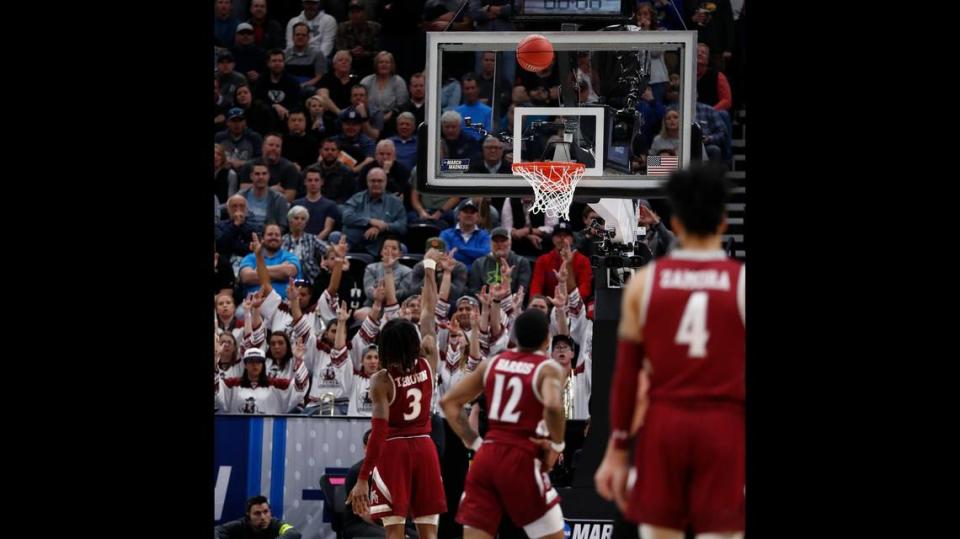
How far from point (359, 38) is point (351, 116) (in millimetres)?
1374

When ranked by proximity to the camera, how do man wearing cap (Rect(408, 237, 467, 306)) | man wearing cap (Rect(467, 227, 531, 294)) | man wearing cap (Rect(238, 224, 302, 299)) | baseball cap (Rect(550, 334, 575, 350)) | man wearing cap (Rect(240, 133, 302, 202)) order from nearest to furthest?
1. baseball cap (Rect(550, 334, 575, 350))
2. man wearing cap (Rect(467, 227, 531, 294))
3. man wearing cap (Rect(408, 237, 467, 306))
4. man wearing cap (Rect(238, 224, 302, 299))
5. man wearing cap (Rect(240, 133, 302, 202))

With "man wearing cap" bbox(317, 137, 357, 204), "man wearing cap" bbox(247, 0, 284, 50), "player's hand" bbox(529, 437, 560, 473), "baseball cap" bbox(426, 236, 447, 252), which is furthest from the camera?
"man wearing cap" bbox(247, 0, 284, 50)

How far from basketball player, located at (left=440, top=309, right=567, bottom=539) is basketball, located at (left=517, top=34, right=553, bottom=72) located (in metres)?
2.06

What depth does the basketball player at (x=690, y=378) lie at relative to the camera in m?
5.84

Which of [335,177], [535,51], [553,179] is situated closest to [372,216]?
[335,177]

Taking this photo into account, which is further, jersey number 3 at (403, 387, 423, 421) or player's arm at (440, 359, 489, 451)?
jersey number 3 at (403, 387, 423, 421)

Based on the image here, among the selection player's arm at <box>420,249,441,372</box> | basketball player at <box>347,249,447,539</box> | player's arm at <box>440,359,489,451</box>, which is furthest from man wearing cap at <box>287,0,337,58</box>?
player's arm at <box>440,359,489,451</box>

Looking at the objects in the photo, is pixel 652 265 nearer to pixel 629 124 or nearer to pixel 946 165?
pixel 946 165

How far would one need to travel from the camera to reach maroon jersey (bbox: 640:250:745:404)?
584 centimetres

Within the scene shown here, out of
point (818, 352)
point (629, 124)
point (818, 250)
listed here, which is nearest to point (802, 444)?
point (818, 352)

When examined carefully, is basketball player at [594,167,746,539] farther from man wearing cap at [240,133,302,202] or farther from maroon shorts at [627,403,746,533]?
man wearing cap at [240,133,302,202]

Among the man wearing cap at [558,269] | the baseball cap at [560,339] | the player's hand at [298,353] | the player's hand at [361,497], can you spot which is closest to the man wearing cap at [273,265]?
the player's hand at [298,353]

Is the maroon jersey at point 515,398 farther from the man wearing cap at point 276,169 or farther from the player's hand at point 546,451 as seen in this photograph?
the man wearing cap at point 276,169

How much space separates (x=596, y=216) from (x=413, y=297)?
5.63 feet
